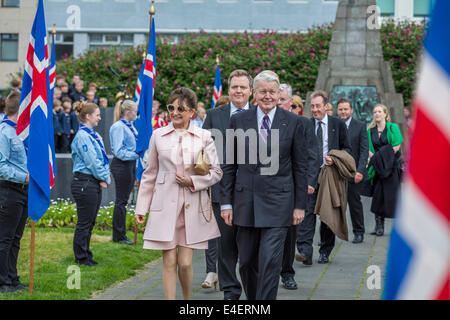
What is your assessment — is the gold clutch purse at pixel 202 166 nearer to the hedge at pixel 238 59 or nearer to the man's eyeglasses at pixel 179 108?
the man's eyeglasses at pixel 179 108

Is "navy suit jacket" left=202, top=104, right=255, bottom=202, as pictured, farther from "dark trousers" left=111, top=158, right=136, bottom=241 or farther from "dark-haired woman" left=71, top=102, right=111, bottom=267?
"dark trousers" left=111, top=158, right=136, bottom=241

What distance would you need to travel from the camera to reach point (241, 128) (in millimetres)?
6086

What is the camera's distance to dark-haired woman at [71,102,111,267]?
883 centimetres

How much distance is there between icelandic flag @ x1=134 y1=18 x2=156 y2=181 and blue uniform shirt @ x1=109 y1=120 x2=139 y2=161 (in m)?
0.13

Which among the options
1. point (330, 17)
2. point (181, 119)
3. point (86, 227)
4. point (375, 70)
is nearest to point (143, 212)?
point (181, 119)

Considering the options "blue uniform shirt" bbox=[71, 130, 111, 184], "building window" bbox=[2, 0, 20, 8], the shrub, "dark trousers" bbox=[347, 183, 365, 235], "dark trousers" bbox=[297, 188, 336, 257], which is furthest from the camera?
"building window" bbox=[2, 0, 20, 8]

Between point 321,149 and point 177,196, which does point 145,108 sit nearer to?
point 321,149

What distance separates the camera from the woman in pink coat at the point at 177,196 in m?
6.02

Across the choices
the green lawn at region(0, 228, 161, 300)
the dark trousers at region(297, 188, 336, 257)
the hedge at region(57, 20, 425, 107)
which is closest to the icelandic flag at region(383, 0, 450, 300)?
the green lawn at region(0, 228, 161, 300)

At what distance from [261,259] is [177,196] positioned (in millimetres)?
910

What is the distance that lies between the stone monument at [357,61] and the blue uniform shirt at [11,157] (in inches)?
488

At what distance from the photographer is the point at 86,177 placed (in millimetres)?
8844

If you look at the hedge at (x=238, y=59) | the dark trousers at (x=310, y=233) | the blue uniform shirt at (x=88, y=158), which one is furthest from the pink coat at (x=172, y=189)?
the hedge at (x=238, y=59)

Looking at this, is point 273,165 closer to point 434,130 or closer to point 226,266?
point 226,266
